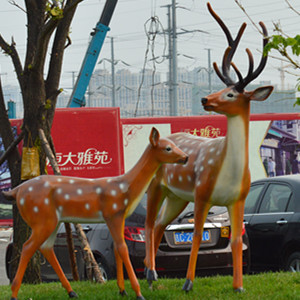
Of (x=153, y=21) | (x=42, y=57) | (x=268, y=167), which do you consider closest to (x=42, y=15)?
(x=42, y=57)

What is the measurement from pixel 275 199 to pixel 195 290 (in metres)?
3.47

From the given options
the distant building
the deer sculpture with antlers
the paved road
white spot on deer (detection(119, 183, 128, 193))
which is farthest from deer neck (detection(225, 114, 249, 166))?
the distant building

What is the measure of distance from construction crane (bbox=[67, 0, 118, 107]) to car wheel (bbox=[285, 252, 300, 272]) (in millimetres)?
12960

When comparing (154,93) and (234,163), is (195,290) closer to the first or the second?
(234,163)

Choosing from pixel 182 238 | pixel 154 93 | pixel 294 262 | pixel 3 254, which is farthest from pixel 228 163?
pixel 154 93

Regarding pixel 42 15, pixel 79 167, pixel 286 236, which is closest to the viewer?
pixel 42 15

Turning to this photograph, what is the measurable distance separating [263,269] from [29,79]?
14.1 ft

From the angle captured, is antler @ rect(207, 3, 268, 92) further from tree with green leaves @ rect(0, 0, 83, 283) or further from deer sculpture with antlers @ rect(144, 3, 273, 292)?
tree with green leaves @ rect(0, 0, 83, 283)

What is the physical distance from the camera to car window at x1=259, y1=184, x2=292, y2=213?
9.80m

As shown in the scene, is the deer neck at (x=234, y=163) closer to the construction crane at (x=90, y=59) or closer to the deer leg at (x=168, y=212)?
the deer leg at (x=168, y=212)

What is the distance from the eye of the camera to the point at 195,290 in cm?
689

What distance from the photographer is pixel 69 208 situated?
20.0ft

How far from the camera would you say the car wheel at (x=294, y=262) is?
9.38 m

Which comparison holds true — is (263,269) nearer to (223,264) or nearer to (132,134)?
(223,264)
